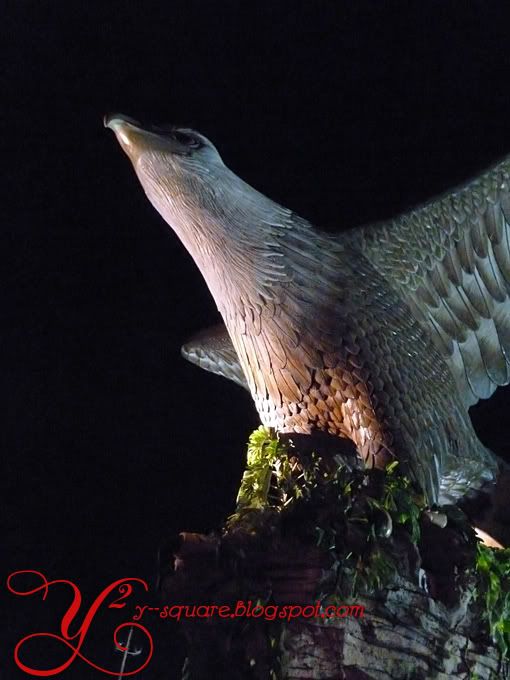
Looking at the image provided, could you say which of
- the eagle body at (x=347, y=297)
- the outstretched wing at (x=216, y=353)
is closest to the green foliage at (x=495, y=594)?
the eagle body at (x=347, y=297)

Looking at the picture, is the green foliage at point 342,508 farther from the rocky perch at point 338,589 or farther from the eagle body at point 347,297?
the eagle body at point 347,297

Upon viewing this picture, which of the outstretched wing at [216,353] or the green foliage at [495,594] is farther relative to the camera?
the outstretched wing at [216,353]

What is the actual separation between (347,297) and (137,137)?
66 centimetres

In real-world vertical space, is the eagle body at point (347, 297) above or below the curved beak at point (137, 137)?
below

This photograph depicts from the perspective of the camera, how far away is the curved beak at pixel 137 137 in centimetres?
213

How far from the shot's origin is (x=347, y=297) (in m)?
2.15

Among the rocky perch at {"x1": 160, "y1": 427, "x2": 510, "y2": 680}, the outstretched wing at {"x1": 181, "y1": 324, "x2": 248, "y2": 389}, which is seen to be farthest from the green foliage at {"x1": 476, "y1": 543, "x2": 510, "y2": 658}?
the outstretched wing at {"x1": 181, "y1": 324, "x2": 248, "y2": 389}

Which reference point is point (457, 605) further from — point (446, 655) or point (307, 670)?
point (307, 670)

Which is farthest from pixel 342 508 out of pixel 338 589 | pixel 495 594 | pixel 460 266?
pixel 460 266

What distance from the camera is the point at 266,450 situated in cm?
205

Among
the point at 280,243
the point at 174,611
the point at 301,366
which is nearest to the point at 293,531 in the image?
the point at 174,611

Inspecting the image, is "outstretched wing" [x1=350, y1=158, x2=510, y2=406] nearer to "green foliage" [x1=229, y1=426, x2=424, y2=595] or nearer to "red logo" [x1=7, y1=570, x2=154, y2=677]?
"green foliage" [x1=229, y1=426, x2=424, y2=595]

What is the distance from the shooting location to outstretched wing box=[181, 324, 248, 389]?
2873mm

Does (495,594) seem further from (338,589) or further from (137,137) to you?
(137,137)
